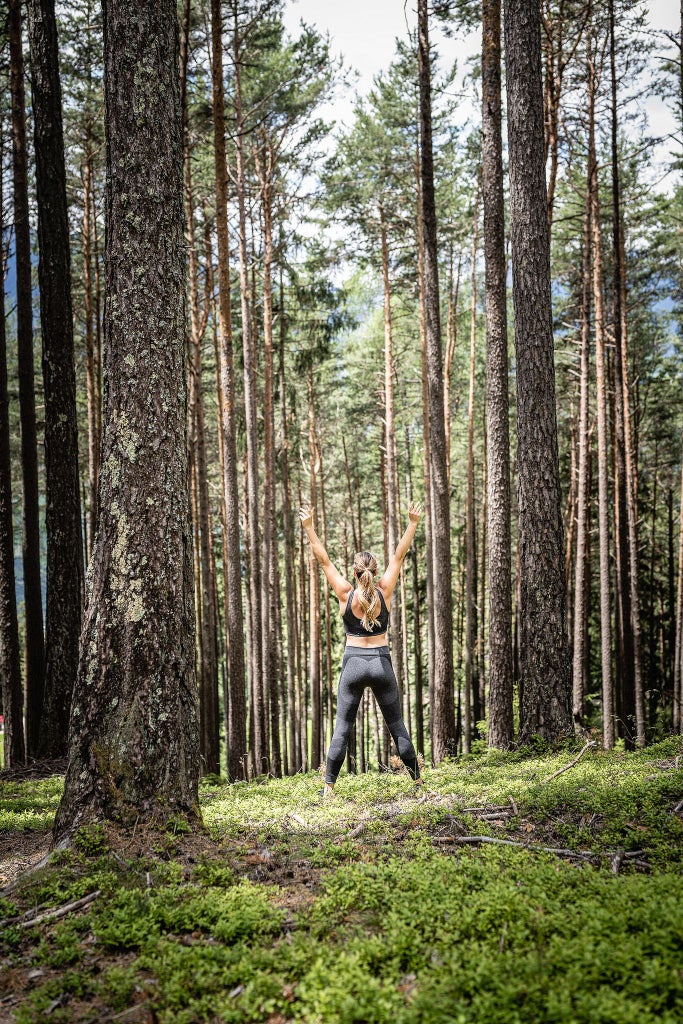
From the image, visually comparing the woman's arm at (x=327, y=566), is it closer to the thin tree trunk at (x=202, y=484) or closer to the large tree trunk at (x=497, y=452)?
the large tree trunk at (x=497, y=452)

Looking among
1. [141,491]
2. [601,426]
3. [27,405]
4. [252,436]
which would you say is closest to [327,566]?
[141,491]

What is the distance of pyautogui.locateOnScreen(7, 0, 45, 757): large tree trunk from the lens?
9266 mm

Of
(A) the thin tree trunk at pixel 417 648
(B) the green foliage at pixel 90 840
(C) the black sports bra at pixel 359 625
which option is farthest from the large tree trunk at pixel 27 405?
(A) the thin tree trunk at pixel 417 648

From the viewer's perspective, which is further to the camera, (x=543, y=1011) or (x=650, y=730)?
(x=650, y=730)

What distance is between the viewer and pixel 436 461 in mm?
9969

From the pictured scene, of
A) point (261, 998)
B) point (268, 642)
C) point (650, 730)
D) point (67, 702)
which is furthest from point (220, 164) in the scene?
point (650, 730)

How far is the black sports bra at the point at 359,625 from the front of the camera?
5852 mm

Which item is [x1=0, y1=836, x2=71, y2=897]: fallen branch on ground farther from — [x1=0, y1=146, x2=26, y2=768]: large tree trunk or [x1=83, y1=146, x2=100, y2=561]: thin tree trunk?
[x1=83, y1=146, x2=100, y2=561]: thin tree trunk

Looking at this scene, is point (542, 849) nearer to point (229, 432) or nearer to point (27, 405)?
point (229, 432)

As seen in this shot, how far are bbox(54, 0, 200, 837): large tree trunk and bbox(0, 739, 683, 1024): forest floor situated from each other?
41 centimetres

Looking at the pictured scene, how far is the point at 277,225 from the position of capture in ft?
Answer: 55.9

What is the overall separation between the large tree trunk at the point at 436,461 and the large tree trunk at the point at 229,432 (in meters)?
3.13

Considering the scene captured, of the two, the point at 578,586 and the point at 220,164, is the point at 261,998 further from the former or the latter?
the point at 578,586

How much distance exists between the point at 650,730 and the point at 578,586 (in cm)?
469
